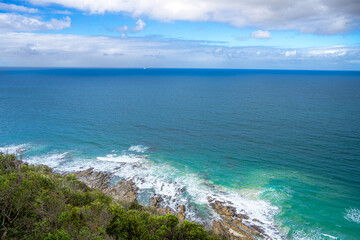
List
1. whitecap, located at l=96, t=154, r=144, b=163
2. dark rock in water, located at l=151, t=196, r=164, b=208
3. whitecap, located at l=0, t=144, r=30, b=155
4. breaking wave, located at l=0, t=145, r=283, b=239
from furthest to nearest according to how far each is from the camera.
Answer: whitecap, located at l=0, t=144, r=30, b=155 → whitecap, located at l=96, t=154, r=144, b=163 → dark rock in water, located at l=151, t=196, r=164, b=208 → breaking wave, located at l=0, t=145, r=283, b=239

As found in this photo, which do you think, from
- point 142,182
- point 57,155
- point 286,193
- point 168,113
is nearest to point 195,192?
point 142,182

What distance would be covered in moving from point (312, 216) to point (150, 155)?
2991 centimetres

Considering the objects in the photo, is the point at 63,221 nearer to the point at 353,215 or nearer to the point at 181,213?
the point at 181,213

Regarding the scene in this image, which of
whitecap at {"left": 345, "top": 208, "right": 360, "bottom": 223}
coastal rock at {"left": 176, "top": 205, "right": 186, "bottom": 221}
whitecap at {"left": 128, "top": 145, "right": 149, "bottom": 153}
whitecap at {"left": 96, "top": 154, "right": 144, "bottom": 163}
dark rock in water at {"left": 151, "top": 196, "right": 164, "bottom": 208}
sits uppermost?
whitecap at {"left": 128, "top": 145, "right": 149, "bottom": 153}

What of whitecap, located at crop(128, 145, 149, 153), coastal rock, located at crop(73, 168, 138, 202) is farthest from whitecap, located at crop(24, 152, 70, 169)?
whitecap, located at crop(128, 145, 149, 153)

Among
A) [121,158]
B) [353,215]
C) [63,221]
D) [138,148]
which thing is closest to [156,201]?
[121,158]

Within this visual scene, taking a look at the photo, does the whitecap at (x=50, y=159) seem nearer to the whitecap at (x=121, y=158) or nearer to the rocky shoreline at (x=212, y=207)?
the rocky shoreline at (x=212, y=207)

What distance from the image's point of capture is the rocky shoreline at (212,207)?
2609cm

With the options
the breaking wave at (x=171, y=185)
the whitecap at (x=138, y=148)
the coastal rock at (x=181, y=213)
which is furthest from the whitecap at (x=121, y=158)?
the coastal rock at (x=181, y=213)

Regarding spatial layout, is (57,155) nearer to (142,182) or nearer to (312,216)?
(142,182)

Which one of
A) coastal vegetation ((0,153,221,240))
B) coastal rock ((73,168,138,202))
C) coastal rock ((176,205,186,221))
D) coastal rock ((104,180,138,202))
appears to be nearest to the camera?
coastal vegetation ((0,153,221,240))

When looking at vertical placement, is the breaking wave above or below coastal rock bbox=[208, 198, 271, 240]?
above

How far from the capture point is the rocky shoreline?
2609 centimetres

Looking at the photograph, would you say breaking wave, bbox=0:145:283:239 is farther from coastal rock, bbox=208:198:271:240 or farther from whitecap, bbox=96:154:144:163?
coastal rock, bbox=208:198:271:240
